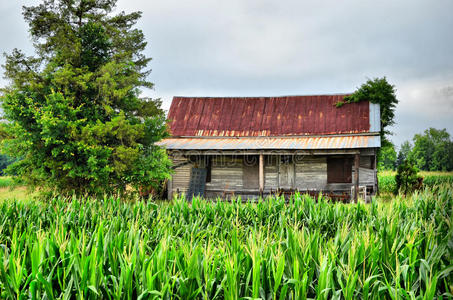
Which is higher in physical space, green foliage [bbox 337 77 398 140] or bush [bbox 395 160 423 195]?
green foliage [bbox 337 77 398 140]

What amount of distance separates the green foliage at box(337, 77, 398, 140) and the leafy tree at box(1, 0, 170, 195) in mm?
11393

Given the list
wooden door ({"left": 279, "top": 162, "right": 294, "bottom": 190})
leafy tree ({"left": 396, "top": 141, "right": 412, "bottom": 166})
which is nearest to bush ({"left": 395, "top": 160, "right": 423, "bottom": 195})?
wooden door ({"left": 279, "top": 162, "right": 294, "bottom": 190})

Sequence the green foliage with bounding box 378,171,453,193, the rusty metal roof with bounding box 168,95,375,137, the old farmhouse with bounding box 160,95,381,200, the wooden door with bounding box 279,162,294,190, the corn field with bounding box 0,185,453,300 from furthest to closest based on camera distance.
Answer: the rusty metal roof with bounding box 168,95,375,137 < the wooden door with bounding box 279,162,294,190 < the old farmhouse with bounding box 160,95,381,200 < the corn field with bounding box 0,185,453,300 < the green foliage with bounding box 378,171,453,193

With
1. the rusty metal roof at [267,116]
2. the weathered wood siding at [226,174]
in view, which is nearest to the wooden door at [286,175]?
the rusty metal roof at [267,116]

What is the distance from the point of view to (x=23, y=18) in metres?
14.4

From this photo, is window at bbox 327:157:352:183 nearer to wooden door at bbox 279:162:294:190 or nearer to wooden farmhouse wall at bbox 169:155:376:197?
wooden farmhouse wall at bbox 169:155:376:197

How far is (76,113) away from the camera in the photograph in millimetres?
13328

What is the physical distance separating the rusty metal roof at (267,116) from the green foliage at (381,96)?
395mm

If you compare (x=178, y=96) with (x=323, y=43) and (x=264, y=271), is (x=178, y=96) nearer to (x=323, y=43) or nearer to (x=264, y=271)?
(x=323, y=43)

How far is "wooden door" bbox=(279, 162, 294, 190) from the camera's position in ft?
58.8

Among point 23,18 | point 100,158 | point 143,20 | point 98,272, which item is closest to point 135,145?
point 100,158

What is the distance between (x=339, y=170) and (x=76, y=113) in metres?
12.3

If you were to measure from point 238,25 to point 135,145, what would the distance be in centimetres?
904

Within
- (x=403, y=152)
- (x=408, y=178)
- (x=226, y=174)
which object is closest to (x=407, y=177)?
(x=408, y=178)
